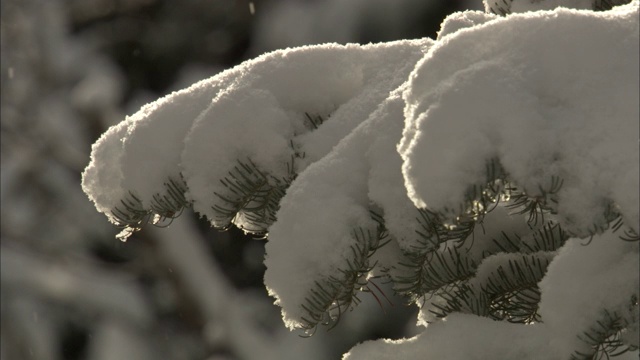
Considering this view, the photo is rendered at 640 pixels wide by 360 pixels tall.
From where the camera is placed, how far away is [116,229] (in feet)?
23.4

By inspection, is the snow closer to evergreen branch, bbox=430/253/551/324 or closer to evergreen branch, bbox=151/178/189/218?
evergreen branch, bbox=151/178/189/218

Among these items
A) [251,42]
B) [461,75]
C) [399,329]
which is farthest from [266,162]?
[251,42]

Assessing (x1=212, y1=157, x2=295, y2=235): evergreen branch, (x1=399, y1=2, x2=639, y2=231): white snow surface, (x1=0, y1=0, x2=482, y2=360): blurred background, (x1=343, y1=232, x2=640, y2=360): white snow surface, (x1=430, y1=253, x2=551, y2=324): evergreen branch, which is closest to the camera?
(x1=399, y1=2, x2=639, y2=231): white snow surface

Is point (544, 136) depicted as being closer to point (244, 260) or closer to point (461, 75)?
point (461, 75)

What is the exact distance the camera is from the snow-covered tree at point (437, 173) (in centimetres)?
130

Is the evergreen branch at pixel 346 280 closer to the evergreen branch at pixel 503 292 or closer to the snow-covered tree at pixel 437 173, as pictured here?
the snow-covered tree at pixel 437 173

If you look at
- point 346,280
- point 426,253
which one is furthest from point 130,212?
point 426,253

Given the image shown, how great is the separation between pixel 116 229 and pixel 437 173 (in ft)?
20.2

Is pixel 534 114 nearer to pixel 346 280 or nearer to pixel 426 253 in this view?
pixel 426 253

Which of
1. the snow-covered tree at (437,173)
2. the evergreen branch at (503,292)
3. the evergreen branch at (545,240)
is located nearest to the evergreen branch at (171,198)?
the snow-covered tree at (437,173)

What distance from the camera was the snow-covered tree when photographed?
4.26 ft

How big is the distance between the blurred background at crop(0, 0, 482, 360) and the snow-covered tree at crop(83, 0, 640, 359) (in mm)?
4182

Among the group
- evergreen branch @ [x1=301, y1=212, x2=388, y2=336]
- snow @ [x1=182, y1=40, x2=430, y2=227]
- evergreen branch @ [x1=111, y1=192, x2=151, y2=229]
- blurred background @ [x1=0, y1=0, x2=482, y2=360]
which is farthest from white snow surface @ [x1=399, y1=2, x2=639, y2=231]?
blurred background @ [x1=0, y1=0, x2=482, y2=360]

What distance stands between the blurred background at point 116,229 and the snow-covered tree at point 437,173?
418cm
